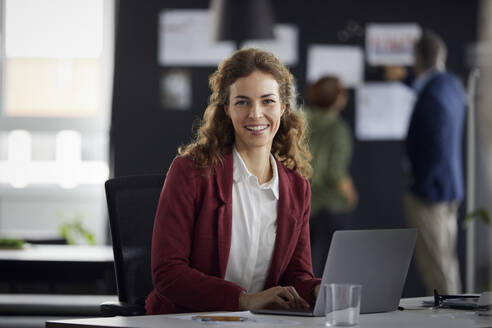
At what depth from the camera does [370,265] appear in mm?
1707

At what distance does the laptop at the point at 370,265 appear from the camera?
1630 mm

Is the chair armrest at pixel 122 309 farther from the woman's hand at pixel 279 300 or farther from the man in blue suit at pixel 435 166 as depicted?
the man in blue suit at pixel 435 166

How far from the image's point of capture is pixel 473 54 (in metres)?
5.81

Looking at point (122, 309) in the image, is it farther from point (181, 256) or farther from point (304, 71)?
point (304, 71)

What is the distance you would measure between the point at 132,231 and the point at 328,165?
10.3 ft

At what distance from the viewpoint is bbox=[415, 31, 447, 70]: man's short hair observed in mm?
5301

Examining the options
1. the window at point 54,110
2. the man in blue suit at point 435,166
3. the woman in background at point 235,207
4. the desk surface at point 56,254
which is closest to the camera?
the woman in background at point 235,207

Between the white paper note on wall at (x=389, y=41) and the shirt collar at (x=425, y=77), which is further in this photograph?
the white paper note on wall at (x=389, y=41)

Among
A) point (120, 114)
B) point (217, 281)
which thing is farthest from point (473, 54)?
point (217, 281)

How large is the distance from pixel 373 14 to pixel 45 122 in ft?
8.04

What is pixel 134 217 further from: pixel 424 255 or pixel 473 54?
pixel 473 54

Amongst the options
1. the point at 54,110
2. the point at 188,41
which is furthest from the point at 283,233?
the point at 54,110

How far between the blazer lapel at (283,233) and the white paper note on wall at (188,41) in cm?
378

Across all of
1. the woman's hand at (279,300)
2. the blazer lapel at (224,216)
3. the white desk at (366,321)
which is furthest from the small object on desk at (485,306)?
the blazer lapel at (224,216)
